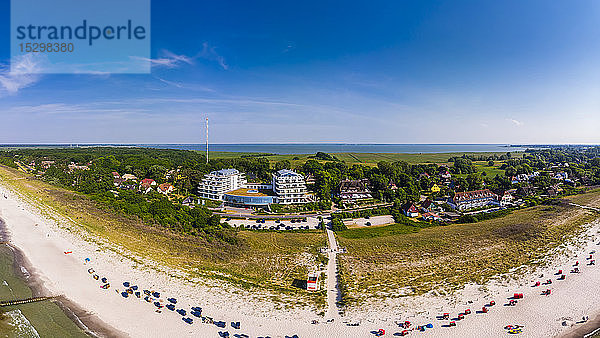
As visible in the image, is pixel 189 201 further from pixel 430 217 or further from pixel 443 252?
pixel 443 252

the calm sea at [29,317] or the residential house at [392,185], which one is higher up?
the residential house at [392,185]

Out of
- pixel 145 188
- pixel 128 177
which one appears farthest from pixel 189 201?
pixel 128 177

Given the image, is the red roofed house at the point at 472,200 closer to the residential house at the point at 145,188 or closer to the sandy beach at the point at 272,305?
the sandy beach at the point at 272,305

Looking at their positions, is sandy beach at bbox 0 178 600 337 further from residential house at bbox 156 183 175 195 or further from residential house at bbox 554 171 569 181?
residential house at bbox 554 171 569 181

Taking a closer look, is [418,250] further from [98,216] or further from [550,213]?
[98,216]

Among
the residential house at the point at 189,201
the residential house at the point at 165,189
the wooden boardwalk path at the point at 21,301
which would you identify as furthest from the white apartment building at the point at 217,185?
the wooden boardwalk path at the point at 21,301

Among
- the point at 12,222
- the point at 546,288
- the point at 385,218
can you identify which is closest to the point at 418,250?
Result: the point at 546,288
